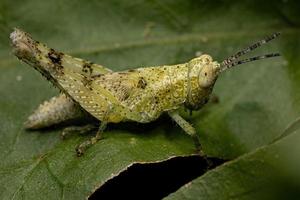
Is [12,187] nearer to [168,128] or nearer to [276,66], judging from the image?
[168,128]

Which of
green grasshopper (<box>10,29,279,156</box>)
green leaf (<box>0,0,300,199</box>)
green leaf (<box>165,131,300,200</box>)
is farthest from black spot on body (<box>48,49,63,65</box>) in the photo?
green leaf (<box>165,131,300,200</box>)

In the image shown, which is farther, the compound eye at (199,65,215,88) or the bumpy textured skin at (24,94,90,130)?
the bumpy textured skin at (24,94,90,130)

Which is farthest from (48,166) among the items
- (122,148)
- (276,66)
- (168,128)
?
(276,66)

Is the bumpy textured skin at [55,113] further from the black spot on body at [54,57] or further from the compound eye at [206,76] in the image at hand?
the compound eye at [206,76]

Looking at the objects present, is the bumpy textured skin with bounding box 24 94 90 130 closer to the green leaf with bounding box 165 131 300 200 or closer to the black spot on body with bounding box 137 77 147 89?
the black spot on body with bounding box 137 77 147 89

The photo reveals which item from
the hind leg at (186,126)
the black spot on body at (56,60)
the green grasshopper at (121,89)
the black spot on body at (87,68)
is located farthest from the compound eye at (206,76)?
the black spot on body at (56,60)

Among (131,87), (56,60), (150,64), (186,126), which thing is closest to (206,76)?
(186,126)
